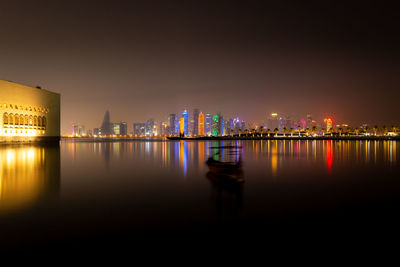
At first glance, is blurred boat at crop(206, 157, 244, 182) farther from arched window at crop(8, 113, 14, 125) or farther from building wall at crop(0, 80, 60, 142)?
arched window at crop(8, 113, 14, 125)

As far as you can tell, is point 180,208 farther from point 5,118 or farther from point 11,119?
point 11,119

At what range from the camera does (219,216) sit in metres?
7.46

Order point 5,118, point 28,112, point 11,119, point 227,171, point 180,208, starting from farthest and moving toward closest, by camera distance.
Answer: point 28,112 < point 11,119 < point 5,118 < point 227,171 < point 180,208

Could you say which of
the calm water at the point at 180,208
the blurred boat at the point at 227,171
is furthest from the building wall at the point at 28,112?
the blurred boat at the point at 227,171

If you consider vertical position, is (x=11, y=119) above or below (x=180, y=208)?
above

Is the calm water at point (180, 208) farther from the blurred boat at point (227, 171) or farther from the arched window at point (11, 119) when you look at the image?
the arched window at point (11, 119)

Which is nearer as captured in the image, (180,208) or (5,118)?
(180,208)

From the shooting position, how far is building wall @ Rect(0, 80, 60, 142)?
5241cm

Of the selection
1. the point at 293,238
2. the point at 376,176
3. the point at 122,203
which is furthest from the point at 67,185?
the point at 376,176

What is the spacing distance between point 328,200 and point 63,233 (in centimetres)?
876

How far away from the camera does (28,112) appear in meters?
58.2

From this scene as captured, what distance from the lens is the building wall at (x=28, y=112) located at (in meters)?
52.4

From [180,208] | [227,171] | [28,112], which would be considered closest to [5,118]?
[28,112]

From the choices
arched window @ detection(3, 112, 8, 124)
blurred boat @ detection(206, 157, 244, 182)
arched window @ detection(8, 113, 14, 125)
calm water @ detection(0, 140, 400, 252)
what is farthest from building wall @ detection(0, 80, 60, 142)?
blurred boat @ detection(206, 157, 244, 182)
